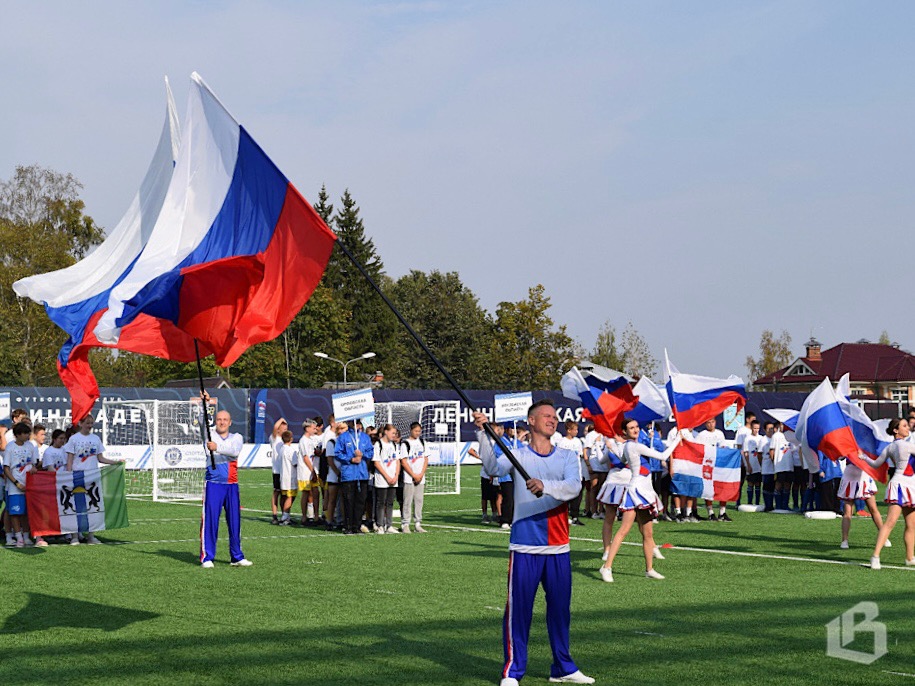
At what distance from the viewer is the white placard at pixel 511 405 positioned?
2566cm

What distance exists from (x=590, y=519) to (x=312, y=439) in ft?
18.7

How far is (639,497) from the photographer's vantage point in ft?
45.7

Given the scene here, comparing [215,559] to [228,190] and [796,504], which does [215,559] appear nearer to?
[228,190]

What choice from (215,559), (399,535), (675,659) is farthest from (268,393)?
(675,659)

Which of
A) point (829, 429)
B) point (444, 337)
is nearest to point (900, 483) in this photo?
point (829, 429)

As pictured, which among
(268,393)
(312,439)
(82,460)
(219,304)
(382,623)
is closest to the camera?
(382,623)

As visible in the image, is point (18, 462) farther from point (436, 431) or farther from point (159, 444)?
point (159, 444)

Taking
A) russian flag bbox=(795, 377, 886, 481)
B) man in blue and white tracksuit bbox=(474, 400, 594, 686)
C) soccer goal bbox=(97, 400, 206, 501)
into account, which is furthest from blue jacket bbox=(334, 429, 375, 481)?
soccer goal bbox=(97, 400, 206, 501)

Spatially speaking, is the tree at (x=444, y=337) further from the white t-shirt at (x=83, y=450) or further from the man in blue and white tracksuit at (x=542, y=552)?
the man in blue and white tracksuit at (x=542, y=552)

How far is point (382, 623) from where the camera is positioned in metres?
10.7

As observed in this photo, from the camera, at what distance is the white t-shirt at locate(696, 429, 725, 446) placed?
75.4 ft

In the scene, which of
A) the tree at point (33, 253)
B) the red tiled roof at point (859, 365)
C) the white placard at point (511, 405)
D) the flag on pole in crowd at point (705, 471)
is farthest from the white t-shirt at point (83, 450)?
the red tiled roof at point (859, 365)

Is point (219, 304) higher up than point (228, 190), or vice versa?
point (228, 190)

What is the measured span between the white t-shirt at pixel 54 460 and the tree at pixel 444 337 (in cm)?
6438
